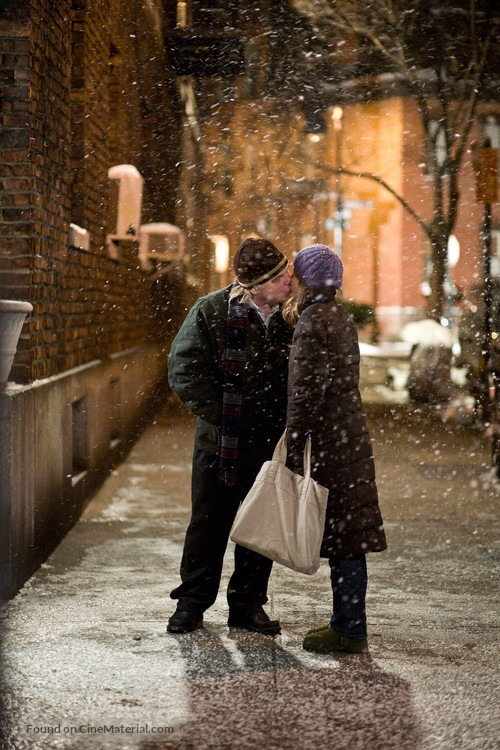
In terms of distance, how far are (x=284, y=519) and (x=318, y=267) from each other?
3.70ft

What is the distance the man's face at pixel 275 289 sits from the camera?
4.68 metres

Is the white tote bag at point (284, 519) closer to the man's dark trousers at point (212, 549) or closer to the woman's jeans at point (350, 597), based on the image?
the woman's jeans at point (350, 597)

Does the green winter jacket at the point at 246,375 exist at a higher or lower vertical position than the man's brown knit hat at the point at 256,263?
lower

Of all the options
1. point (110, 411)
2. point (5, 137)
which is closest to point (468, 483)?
point (110, 411)

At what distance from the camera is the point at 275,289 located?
4699 millimetres

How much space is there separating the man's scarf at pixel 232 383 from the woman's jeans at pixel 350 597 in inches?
26.3

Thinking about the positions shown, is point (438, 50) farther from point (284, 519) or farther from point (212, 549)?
point (284, 519)

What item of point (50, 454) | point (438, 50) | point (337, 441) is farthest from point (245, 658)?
point (438, 50)

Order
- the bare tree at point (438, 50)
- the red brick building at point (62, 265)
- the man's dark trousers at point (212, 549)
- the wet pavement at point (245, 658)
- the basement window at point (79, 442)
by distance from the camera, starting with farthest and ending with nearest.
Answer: the bare tree at point (438, 50) → the basement window at point (79, 442) → the red brick building at point (62, 265) → the man's dark trousers at point (212, 549) → the wet pavement at point (245, 658)

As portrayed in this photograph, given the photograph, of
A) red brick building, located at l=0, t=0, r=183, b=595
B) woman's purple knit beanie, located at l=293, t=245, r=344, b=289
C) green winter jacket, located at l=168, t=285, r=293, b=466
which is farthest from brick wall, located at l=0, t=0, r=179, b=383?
A: woman's purple knit beanie, located at l=293, t=245, r=344, b=289

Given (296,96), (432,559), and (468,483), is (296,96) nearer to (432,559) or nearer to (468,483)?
(468,483)

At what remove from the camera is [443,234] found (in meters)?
20.8

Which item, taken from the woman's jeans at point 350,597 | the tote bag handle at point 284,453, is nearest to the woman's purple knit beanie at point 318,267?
the tote bag handle at point 284,453

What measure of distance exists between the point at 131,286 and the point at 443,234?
9.63m
